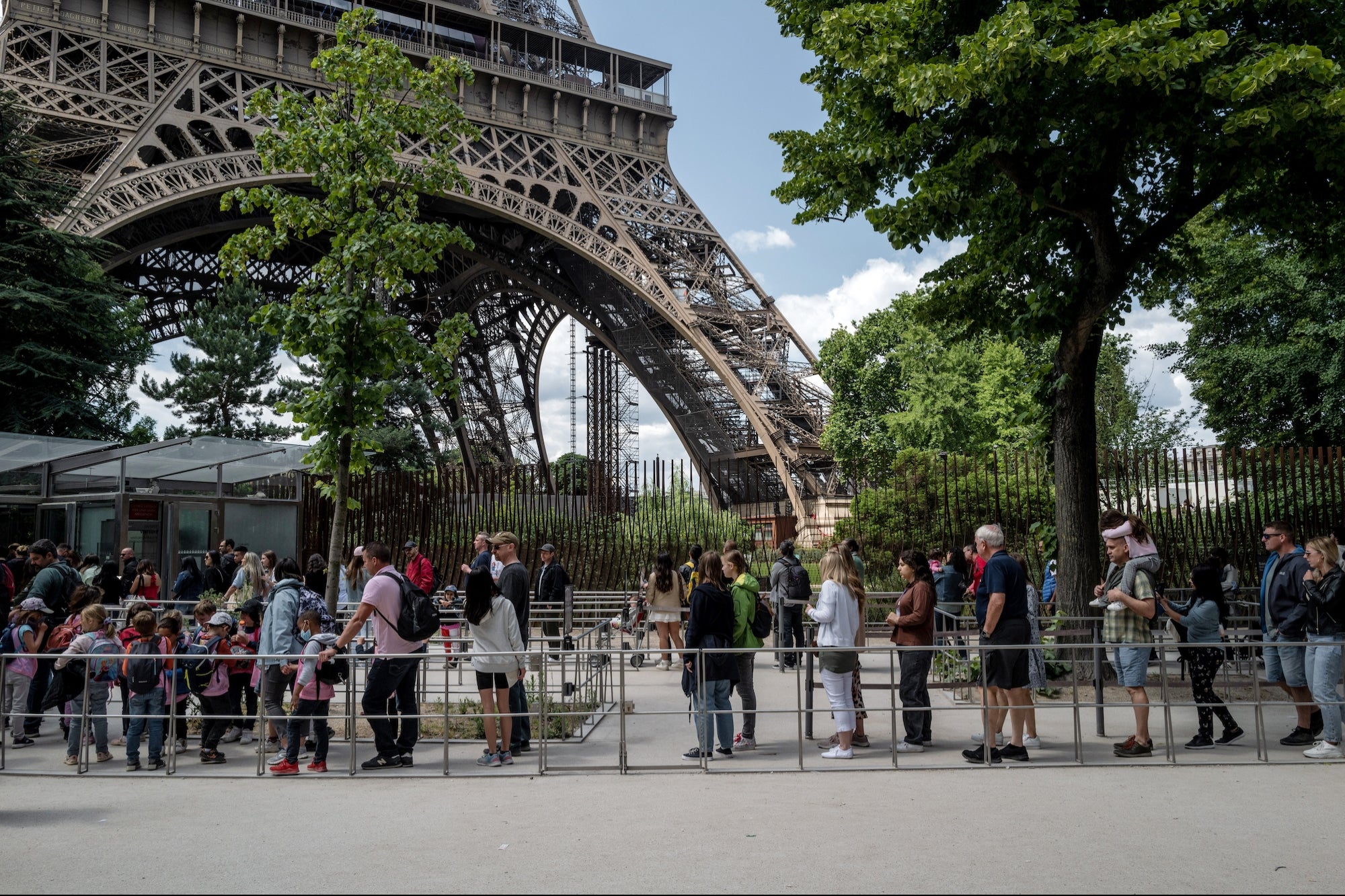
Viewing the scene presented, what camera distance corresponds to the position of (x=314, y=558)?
11.9 meters

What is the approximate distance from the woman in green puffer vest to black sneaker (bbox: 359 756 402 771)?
267 centimetres

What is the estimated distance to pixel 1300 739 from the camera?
8000mm

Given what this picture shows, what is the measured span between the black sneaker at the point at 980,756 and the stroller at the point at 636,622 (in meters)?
6.28

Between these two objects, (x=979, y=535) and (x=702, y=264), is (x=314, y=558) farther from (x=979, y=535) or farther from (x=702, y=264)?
(x=702, y=264)

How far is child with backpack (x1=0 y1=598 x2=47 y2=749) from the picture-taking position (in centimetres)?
873

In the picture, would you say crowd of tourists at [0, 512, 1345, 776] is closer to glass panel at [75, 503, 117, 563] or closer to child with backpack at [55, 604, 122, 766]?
child with backpack at [55, 604, 122, 766]

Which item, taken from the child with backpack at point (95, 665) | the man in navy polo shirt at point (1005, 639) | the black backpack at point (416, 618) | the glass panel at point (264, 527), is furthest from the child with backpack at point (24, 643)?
the glass panel at point (264, 527)

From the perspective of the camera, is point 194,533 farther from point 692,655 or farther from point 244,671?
point 692,655

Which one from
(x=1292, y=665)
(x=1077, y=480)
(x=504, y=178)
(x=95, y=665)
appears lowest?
(x=1292, y=665)

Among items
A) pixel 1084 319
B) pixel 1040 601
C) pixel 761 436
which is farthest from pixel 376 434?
pixel 1084 319

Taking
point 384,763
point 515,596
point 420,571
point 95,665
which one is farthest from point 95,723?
point 420,571

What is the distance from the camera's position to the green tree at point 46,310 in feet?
68.4

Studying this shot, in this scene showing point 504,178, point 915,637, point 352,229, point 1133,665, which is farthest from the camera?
point 504,178

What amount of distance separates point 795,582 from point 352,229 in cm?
595
